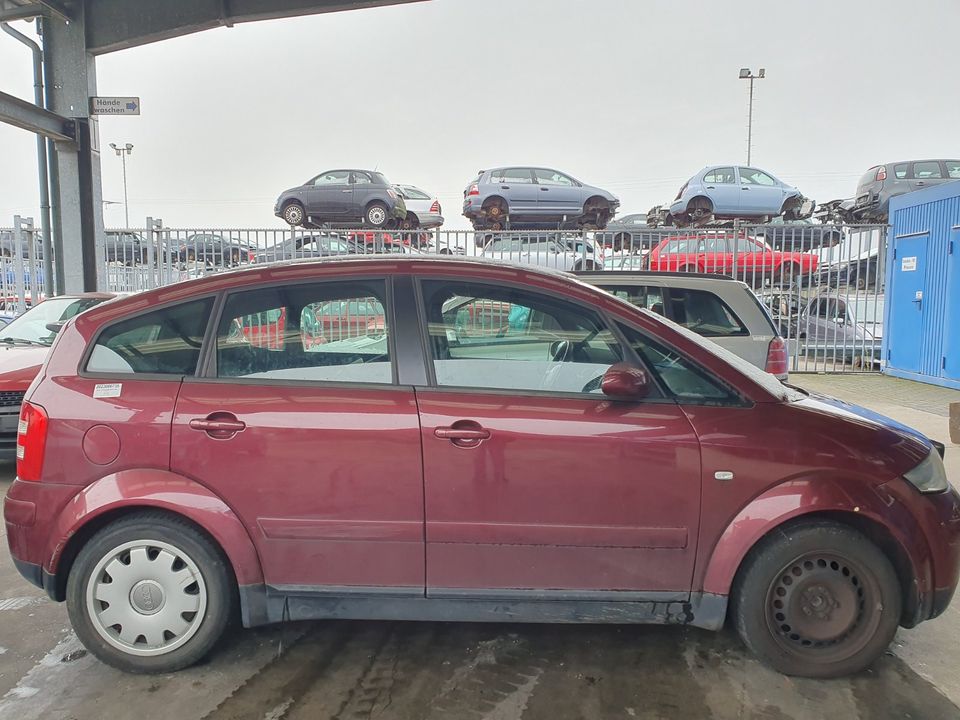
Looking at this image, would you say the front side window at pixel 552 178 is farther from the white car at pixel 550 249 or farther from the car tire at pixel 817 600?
the car tire at pixel 817 600

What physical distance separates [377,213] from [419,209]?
1.79 meters

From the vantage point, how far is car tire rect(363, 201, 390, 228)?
583 inches

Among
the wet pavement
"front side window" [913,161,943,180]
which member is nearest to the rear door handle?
the wet pavement

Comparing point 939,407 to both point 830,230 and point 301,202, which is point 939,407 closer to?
point 830,230

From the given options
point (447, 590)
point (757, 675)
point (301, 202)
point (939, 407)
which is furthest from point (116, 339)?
point (301, 202)

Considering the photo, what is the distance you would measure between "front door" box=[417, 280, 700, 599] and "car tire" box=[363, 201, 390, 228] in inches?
491

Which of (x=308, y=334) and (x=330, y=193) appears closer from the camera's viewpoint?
(x=308, y=334)

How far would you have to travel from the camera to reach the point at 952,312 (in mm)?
10516

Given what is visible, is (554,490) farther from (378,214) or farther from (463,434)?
(378,214)

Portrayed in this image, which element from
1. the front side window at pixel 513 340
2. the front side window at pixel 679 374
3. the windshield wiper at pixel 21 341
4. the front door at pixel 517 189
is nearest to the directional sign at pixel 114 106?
the windshield wiper at pixel 21 341

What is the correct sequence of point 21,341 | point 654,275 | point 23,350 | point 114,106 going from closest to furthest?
point 23,350 < point 654,275 < point 21,341 < point 114,106

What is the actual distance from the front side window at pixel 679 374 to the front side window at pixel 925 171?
634 inches

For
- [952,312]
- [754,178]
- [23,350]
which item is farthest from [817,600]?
[754,178]

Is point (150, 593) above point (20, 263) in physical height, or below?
below
